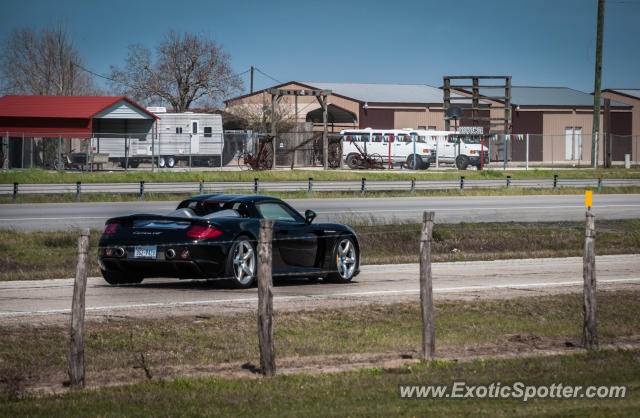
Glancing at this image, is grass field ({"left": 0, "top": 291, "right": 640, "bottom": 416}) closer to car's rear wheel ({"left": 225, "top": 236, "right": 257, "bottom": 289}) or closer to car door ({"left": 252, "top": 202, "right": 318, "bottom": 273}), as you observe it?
car's rear wheel ({"left": 225, "top": 236, "right": 257, "bottom": 289})

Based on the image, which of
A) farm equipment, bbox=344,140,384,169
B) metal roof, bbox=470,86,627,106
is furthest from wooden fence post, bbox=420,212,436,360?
metal roof, bbox=470,86,627,106

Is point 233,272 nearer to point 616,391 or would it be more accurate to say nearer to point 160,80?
point 616,391

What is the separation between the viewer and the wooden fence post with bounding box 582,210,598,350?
909 cm

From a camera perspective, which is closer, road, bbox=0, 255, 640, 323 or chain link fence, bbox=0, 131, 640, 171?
road, bbox=0, 255, 640, 323

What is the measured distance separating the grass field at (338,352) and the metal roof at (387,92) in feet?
205

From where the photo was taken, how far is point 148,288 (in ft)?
43.4

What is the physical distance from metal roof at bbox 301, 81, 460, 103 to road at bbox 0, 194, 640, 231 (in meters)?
39.5

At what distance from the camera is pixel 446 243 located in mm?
22219

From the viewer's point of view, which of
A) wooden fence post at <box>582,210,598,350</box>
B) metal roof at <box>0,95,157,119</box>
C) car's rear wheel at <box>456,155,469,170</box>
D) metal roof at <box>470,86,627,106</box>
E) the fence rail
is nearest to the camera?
wooden fence post at <box>582,210,598,350</box>

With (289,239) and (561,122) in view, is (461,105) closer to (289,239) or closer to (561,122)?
(561,122)

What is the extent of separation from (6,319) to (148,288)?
3104 millimetres

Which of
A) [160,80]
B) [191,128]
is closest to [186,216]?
[191,128]

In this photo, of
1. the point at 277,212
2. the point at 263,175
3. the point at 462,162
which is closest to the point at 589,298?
the point at 277,212

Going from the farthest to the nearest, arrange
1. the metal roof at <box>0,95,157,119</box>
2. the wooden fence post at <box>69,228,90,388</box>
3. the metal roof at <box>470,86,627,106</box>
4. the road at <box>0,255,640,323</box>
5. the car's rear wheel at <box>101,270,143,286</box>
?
the metal roof at <box>470,86,627,106</box> < the metal roof at <box>0,95,157,119</box> < the car's rear wheel at <box>101,270,143,286</box> < the road at <box>0,255,640,323</box> < the wooden fence post at <box>69,228,90,388</box>
